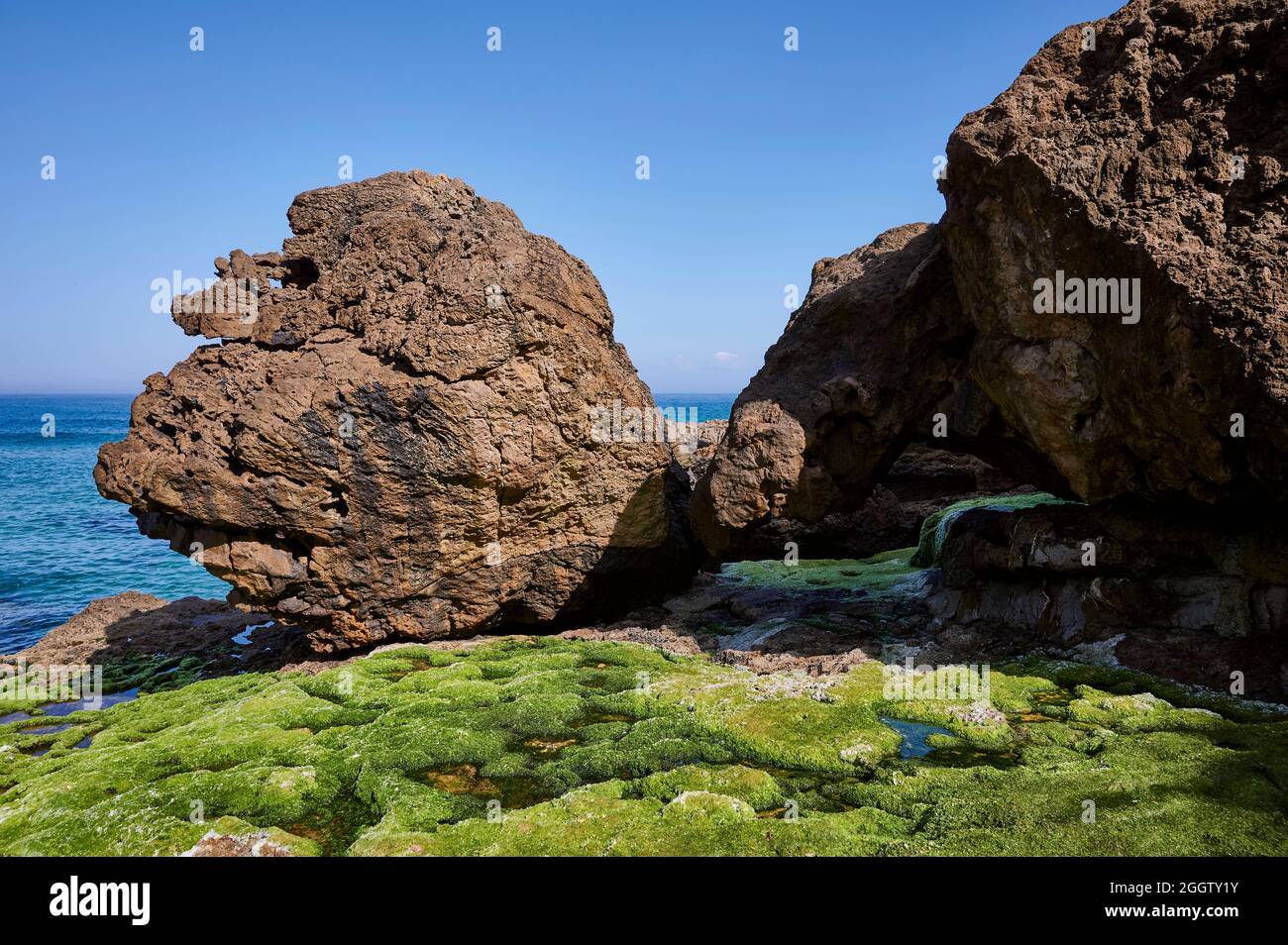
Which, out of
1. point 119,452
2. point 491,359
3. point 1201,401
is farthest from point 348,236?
point 1201,401

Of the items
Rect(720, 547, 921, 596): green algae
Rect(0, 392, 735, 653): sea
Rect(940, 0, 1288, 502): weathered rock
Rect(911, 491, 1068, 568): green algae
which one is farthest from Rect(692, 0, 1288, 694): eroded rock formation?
Rect(0, 392, 735, 653): sea

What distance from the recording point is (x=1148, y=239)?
1219 centimetres

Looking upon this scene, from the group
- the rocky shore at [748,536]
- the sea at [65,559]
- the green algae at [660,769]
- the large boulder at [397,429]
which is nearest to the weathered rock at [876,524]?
the rocky shore at [748,536]

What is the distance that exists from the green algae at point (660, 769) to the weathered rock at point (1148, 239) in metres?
4.13

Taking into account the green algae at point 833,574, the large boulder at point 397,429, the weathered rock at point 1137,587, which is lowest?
the green algae at point 833,574

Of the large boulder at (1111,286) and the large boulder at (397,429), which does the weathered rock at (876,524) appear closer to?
the large boulder at (397,429)

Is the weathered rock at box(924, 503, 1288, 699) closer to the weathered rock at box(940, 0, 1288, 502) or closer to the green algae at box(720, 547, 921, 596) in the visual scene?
the weathered rock at box(940, 0, 1288, 502)

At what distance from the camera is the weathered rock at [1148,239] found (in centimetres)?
1163

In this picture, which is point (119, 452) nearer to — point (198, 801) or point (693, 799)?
point (198, 801)

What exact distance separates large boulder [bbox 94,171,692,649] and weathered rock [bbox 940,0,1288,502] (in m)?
9.07

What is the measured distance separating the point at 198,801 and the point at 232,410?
895 cm

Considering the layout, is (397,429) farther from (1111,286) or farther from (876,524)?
(876,524)

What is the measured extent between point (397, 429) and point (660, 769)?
366 inches

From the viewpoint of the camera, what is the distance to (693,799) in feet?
33.5
